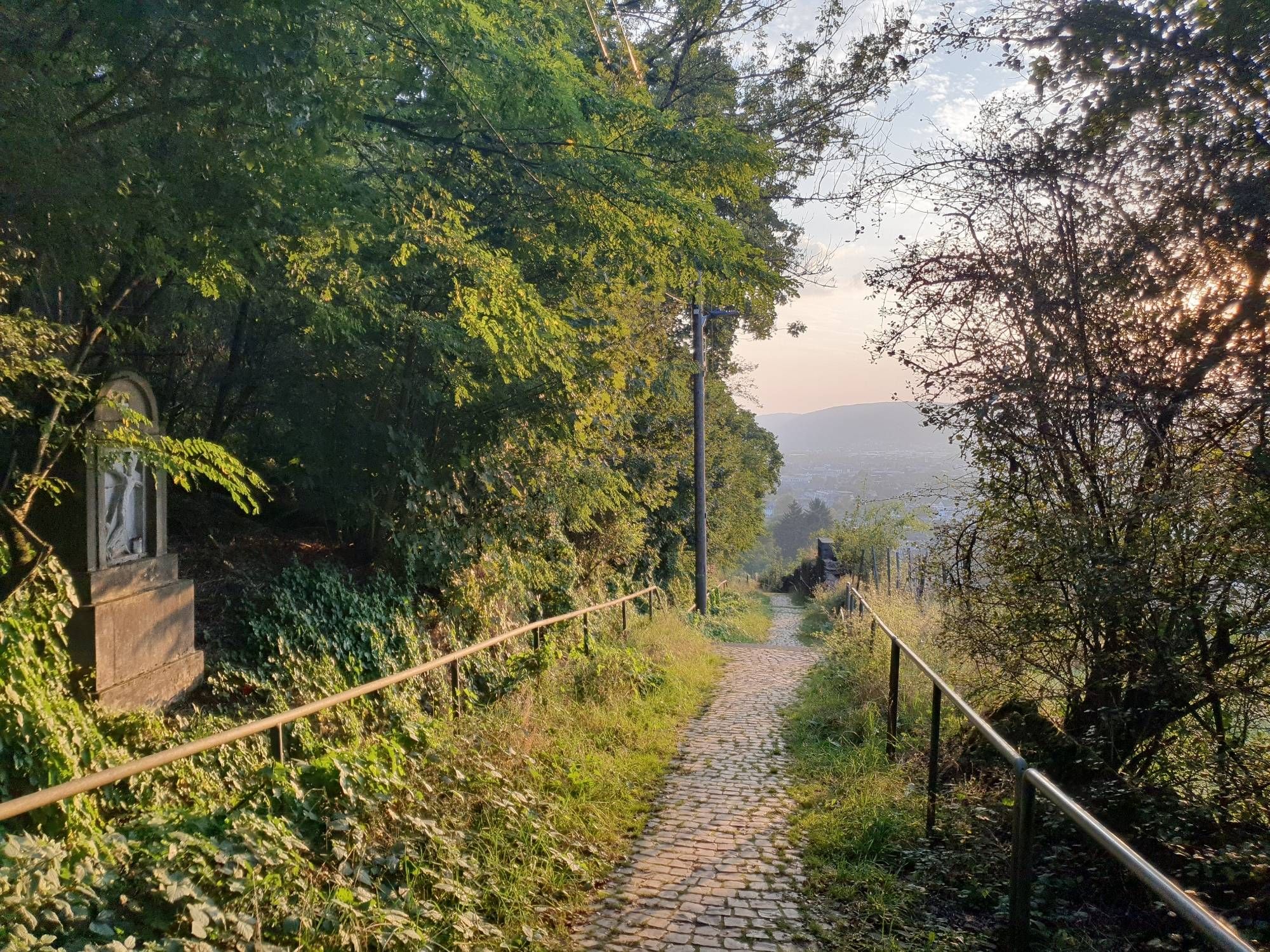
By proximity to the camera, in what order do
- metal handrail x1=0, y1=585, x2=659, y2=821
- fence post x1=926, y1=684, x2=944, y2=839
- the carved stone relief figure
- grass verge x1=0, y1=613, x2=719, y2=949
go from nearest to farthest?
metal handrail x1=0, y1=585, x2=659, y2=821 < grass verge x1=0, y1=613, x2=719, y2=949 < fence post x1=926, y1=684, x2=944, y2=839 < the carved stone relief figure

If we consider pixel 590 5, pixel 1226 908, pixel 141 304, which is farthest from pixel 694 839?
pixel 590 5

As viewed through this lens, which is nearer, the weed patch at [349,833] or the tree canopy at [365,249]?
the weed patch at [349,833]

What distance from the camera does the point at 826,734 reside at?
8.51m

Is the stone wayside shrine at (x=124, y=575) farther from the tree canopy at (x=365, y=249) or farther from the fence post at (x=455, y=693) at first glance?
the fence post at (x=455, y=693)

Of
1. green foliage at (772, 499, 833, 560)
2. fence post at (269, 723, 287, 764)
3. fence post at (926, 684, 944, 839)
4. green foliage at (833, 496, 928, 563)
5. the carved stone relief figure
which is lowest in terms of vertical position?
green foliage at (772, 499, 833, 560)

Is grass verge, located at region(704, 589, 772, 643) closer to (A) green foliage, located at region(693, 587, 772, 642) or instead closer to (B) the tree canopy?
(A) green foliage, located at region(693, 587, 772, 642)

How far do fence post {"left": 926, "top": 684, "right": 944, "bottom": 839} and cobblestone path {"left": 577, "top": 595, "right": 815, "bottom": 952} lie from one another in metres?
0.87

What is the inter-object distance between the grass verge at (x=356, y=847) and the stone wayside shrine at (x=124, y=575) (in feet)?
4.36

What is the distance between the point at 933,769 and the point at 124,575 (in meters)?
6.26

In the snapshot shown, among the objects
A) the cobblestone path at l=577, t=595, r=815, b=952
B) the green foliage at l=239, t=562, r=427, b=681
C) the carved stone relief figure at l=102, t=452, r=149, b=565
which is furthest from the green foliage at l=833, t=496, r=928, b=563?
the carved stone relief figure at l=102, t=452, r=149, b=565

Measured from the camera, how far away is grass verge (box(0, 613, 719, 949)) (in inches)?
112

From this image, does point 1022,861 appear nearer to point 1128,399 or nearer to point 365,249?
point 1128,399

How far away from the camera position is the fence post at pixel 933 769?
520 cm

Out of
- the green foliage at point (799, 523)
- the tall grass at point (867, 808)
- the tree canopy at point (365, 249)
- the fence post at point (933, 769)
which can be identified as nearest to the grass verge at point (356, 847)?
the tall grass at point (867, 808)
